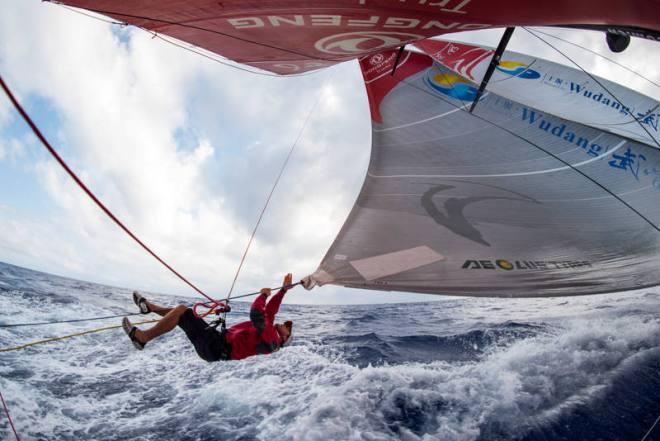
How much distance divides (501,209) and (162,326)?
397cm

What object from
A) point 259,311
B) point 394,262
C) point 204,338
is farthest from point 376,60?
point 204,338

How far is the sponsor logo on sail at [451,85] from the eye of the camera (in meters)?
4.79

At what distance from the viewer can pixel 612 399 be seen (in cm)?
416

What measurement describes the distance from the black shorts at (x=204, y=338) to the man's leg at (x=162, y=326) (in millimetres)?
152

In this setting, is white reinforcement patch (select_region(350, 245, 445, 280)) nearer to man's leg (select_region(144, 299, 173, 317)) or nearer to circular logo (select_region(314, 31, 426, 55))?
man's leg (select_region(144, 299, 173, 317))

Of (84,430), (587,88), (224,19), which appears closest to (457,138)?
(587,88)

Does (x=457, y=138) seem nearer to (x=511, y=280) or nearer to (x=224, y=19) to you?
(x=511, y=280)

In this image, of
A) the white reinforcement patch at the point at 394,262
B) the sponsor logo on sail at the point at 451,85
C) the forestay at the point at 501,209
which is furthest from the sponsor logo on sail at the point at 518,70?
the white reinforcement patch at the point at 394,262

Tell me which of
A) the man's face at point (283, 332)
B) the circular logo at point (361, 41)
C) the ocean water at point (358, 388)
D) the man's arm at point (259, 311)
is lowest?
the ocean water at point (358, 388)

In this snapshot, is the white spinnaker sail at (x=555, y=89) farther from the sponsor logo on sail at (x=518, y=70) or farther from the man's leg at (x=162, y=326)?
the man's leg at (x=162, y=326)

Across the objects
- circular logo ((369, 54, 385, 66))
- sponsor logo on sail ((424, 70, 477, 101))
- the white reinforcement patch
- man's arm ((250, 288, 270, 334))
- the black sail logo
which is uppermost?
circular logo ((369, 54, 385, 66))

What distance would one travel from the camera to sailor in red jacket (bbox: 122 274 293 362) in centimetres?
257

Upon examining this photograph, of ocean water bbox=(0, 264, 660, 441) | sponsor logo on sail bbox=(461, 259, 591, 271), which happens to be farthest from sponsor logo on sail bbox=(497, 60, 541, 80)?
ocean water bbox=(0, 264, 660, 441)

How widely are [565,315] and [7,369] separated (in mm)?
13342
